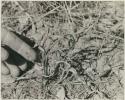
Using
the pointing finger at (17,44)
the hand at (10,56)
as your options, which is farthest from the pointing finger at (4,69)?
the pointing finger at (17,44)

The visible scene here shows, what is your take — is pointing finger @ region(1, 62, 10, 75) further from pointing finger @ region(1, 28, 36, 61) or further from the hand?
pointing finger @ region(1, 28, 36, 61)

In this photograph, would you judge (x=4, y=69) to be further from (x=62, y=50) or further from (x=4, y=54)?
(x=62, y=50)

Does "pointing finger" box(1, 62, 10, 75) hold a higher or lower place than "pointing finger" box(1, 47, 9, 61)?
lower

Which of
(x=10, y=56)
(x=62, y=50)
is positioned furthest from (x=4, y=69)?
(x=62, y=50)

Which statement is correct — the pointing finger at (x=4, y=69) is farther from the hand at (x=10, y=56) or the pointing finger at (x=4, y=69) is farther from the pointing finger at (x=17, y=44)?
the pointing finger at (x=17, y=44)

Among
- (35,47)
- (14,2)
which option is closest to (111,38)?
(35,47)

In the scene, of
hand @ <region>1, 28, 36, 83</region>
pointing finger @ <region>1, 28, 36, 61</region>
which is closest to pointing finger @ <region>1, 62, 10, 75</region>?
hand @ <region>1, 28, 36, 83</region>

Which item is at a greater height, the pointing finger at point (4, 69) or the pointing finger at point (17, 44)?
the pointing finger at point (17, 44)
